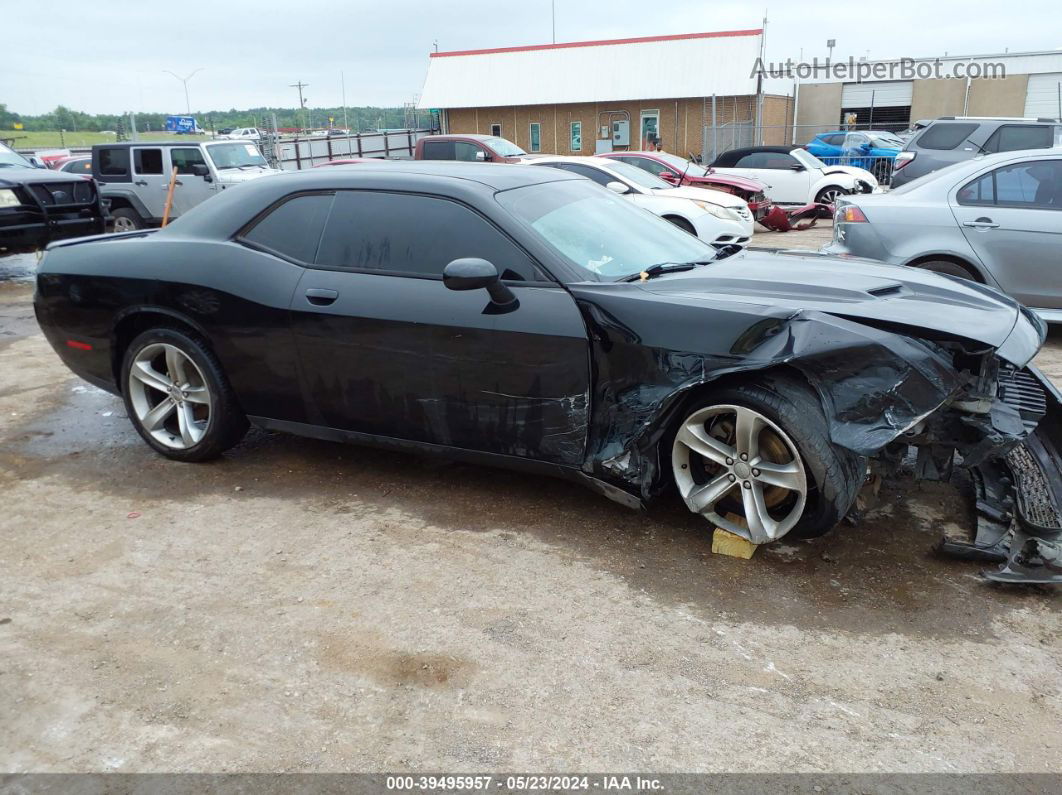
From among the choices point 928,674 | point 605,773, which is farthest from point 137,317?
point 928,674

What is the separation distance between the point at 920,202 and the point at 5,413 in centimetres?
720

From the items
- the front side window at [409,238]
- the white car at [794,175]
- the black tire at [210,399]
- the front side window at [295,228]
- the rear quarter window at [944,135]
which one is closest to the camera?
the front side window at [409,238]

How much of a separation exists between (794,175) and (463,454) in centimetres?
1601

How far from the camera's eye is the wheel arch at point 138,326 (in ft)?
14.7

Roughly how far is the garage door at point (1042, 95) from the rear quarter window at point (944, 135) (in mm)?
24596

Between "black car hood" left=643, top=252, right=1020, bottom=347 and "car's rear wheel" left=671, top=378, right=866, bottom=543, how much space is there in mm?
396

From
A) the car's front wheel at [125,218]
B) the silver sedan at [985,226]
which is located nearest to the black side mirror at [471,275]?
the silver sedan at [985,226]

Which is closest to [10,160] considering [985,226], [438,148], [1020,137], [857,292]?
[438,148]

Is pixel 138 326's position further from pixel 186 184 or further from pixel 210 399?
pixel 186 184

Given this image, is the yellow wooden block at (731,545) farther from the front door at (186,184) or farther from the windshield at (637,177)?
the front door at (186,184)

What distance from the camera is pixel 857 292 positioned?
3598 mm

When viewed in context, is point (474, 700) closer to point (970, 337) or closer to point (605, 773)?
point (605, 773)

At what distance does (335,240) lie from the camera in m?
4.17

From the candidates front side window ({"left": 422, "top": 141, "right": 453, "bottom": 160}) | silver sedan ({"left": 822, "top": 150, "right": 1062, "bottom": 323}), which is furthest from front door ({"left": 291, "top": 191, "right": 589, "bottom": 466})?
front side window ({"left": 422, "top": 141, "right": 453, "bottom": 160})
